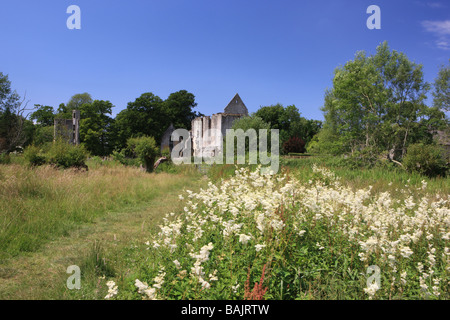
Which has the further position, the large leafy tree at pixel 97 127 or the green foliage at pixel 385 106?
the large leafy tree at pixel 97 127

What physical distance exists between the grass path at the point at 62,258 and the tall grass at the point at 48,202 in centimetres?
29

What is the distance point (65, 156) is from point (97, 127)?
89.2 feet

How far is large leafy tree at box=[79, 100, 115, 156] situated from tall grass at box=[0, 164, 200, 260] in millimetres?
30130

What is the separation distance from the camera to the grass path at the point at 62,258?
3496 mm

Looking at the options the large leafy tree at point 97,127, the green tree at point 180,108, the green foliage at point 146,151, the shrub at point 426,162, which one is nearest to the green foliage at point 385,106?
the shrub at point 426,162

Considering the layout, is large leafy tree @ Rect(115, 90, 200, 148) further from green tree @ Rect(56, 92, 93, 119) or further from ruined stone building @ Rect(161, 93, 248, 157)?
green tree @ Rect(56, 92, 93, 119)

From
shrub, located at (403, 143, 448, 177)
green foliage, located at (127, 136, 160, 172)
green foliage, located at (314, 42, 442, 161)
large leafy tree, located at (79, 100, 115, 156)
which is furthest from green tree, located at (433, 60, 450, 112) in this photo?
large leafy tree, located at (79, 100, 115, 156)

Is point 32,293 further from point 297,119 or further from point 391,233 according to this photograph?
point 297,119

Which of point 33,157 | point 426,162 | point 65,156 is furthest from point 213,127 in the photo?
point 426,162

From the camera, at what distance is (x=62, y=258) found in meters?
4.60

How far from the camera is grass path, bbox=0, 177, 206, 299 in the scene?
11.5 feet

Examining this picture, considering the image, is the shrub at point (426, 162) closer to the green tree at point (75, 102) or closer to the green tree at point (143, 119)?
the green tree at point (143, 119)

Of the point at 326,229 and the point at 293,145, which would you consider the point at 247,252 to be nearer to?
the point at 326,229
